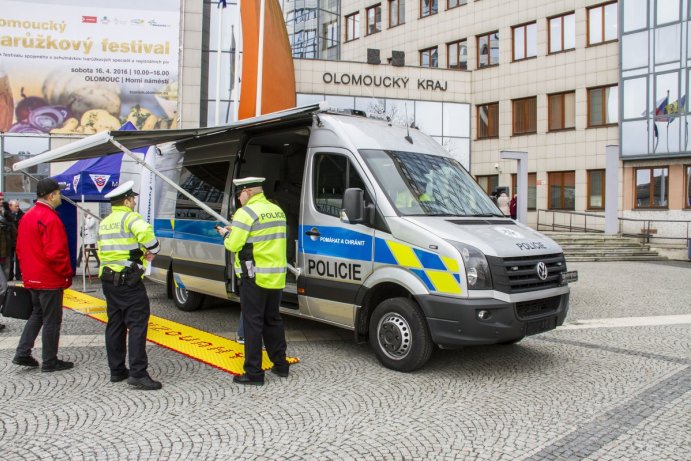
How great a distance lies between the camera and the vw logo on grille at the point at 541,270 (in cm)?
593

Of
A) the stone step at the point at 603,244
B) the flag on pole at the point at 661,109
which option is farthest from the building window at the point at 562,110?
the stone step at the point at 603,244

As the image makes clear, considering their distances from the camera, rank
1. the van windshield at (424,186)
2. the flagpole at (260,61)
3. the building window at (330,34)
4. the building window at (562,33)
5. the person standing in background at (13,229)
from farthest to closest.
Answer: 1. the building window at (330,34)
2. the building window at (562,33)
3. the flagpole at (260,61)
4. the person standing in background at (13,229)
5. the van windshield at (424,186)

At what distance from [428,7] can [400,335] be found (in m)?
33.0

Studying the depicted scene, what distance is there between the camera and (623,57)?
2658 centimetres

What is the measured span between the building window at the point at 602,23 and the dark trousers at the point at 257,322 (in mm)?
26488

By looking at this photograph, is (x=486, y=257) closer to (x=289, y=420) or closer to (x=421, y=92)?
(x=289, y=420)

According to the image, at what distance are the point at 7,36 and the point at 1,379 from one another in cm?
2522

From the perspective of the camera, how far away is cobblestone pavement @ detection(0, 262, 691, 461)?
4180 mm

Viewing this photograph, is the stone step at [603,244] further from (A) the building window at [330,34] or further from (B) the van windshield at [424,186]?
(A) the building window at [330,34]

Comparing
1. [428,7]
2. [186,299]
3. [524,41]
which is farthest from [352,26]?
[186,299]

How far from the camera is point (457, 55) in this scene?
34.6m

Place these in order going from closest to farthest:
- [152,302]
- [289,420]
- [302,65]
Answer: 1. [289,420]
2. [152,302]
3. [302,65]

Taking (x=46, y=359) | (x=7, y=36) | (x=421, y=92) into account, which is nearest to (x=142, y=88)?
(x=7, y=36)

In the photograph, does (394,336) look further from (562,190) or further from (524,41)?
(524,41)
